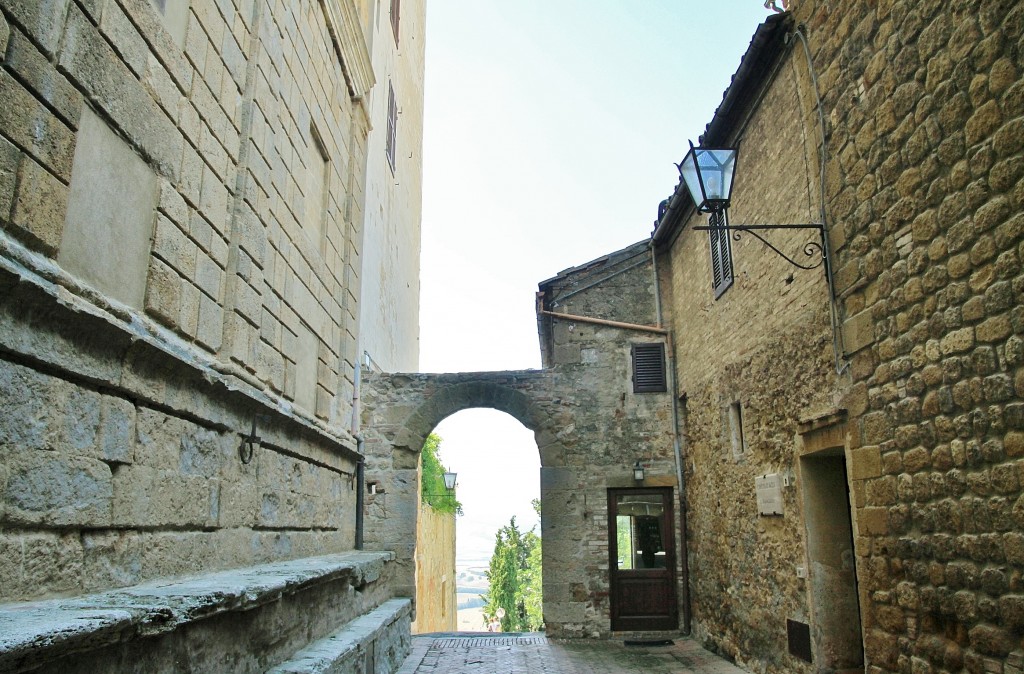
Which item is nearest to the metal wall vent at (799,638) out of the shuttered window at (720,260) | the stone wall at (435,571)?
the shuttered window at (720,260)

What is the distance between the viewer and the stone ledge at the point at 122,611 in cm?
182

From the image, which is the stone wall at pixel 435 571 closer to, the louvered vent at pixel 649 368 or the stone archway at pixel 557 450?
the stone archway at pixel 557 450

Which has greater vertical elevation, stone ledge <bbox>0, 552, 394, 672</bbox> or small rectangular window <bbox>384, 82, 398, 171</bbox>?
small rectangular window <bbox>384, 82, 398, 171</bbox>

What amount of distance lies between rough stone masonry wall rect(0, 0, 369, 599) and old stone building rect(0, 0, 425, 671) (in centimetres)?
1

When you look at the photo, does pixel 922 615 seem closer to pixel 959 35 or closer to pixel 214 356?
pixel 959 35

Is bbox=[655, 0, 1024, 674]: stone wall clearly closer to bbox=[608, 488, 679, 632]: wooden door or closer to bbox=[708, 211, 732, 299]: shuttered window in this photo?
bbox=[708, 211, 732, 299]: shuttered window

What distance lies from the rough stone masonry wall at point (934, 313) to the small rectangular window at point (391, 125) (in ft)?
28.8

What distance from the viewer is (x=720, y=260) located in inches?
347

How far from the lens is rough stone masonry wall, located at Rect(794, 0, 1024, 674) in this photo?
333 centimetres

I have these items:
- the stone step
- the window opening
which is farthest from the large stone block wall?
the stone step

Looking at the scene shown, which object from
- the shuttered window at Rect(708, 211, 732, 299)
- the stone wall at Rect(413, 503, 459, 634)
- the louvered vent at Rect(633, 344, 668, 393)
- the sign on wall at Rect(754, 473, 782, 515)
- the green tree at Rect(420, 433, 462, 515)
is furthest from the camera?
the green tree at Rect(420, 433, 462, 515)

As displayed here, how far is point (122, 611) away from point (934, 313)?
381 centimetres

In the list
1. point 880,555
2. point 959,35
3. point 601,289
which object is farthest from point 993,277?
point 601,289

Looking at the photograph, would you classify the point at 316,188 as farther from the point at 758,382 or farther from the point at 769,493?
the point at 769,493
